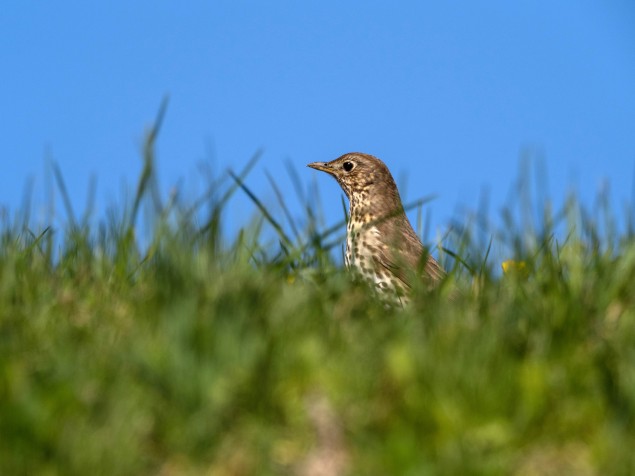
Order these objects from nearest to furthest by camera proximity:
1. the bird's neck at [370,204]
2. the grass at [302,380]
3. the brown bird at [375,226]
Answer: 1. the grass at [302,380]
2. the brown bird at [375,226]
3. the bird's neck at [370,204]

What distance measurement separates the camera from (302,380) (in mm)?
4434

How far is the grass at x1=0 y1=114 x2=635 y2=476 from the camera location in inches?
161

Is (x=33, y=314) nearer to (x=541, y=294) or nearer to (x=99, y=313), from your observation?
(x=99, y=313)

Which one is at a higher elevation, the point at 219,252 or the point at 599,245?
the point at 599,245

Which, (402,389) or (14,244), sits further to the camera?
(14,244)

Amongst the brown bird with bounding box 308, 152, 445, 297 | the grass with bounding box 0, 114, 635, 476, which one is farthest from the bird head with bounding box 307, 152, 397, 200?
the grass with bounding box 0, 114, 635, 476

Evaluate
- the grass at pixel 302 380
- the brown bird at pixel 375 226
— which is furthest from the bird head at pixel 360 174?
the grass at pixel 302 380

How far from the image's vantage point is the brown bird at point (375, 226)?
820cm

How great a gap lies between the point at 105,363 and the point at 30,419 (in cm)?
47

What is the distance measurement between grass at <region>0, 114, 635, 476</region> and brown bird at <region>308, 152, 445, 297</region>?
2589 millimetres

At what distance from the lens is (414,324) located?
4.99 metres

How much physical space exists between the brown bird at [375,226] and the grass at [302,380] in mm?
2589

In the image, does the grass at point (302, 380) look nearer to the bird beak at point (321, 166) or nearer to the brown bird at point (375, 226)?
the brown bird at point (375, 226)

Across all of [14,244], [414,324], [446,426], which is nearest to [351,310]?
[414,324]
